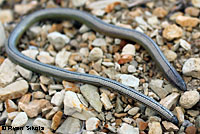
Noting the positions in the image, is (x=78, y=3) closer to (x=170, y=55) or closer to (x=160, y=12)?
(x=160, y=12)

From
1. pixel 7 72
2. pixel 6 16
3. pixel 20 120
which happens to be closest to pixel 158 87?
pixel 20 120

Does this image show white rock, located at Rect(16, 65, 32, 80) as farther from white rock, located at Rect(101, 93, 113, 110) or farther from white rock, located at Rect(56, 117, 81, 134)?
white rock, located at Rect(101, 93, 113, 110)

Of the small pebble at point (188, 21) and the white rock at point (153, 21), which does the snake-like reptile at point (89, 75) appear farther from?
the small pebble at point (188, 21)

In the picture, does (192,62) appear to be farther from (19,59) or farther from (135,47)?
(19,59)

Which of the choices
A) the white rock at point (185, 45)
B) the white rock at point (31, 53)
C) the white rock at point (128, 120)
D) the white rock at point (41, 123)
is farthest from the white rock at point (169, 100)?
the white rock at point (31, 53)

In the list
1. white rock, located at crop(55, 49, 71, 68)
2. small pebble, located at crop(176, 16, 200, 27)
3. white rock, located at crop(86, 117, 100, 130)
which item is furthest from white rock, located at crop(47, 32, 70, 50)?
small pebble, located at crop(176, 16, 200, 27)

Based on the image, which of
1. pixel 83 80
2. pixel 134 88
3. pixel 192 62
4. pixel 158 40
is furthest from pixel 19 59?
pixel 192 62
